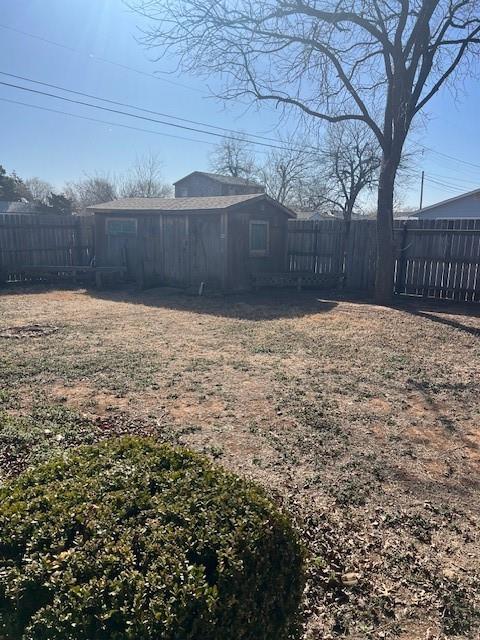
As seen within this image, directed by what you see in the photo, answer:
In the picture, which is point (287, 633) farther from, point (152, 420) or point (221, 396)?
point (221, 396)

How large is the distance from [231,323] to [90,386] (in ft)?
12.7

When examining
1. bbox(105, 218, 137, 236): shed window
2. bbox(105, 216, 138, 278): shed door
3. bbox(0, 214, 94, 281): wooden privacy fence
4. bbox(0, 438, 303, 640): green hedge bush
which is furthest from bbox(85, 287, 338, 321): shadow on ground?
bbox(0, 438, 303, 640): green hedge bush

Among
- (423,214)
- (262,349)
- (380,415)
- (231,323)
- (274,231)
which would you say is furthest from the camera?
(423,214)

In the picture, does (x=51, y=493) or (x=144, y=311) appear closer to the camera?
(x=51, y=493)

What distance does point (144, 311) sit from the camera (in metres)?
9.57

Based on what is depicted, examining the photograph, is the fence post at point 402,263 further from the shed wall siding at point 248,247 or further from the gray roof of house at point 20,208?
the gray roof of house at point 20,208

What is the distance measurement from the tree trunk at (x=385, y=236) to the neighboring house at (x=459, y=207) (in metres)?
14.4

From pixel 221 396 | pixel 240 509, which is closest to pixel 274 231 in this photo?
pixel 221 396

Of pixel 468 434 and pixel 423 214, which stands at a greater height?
pixel 423 214

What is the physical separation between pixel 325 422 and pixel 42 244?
12.4 metres

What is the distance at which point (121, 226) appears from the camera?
13.9 metres

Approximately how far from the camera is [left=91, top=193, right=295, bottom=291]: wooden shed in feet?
39.4

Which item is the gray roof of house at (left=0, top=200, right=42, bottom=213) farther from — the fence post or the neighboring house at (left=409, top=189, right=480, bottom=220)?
the fence post

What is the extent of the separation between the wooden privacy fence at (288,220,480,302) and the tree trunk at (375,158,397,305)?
0.68m
